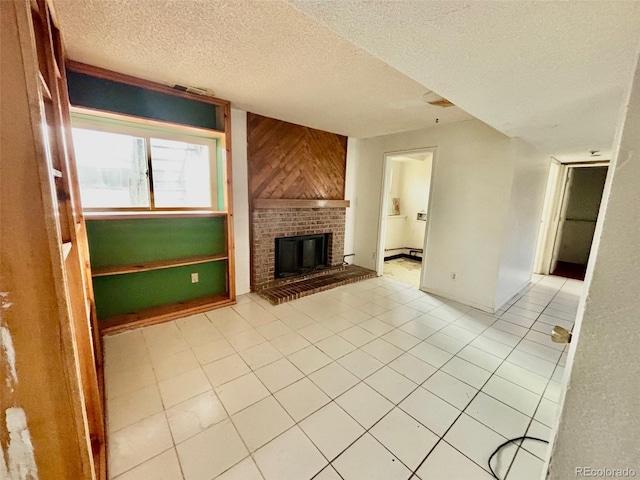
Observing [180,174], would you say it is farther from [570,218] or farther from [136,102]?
[570,218]

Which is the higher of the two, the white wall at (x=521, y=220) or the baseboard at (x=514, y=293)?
the white wall at (x=521, y=220)

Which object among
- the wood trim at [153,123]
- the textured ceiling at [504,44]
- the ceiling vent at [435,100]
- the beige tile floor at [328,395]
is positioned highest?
the ceiling vent at [435,100]

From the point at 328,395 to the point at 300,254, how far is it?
8.30ft

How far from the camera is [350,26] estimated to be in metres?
1.12

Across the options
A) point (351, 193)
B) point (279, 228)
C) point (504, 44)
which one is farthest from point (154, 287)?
point (504, 44)

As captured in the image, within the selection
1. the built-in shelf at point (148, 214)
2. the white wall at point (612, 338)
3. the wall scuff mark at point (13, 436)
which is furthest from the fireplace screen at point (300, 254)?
the white wall at point (612, 338)

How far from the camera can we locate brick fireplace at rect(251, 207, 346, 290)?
11.7 ft

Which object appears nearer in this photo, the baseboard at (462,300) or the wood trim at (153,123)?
the wood trim at (153,123)

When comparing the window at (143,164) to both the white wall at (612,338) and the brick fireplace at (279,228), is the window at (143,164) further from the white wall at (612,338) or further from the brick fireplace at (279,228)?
the white wall at (612,338)

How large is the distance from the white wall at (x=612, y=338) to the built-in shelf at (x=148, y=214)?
294cm

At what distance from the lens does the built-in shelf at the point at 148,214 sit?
229 cm

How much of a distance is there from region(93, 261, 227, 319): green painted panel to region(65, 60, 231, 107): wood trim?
180cm

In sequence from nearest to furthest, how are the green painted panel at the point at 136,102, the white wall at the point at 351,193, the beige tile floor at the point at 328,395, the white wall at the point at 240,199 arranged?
the beige tile floor at the point at 328,395, the green painted panel at the point at 136,102, the white wall at the point at 240,199, the white wall at the point at 351,193

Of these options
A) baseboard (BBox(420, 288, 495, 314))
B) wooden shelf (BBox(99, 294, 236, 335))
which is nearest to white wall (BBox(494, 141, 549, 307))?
baseboard (BBox(420, 288, 495, 314))
